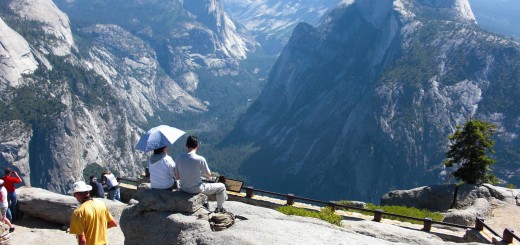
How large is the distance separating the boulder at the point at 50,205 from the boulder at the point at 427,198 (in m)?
21.2

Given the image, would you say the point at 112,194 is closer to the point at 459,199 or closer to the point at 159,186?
the point at 159,186

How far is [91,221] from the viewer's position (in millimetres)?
12016

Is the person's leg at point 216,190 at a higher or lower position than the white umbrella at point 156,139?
lower

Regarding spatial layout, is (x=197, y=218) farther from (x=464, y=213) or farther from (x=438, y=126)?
(x=438, y=126)

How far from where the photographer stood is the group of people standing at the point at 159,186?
1191 centimetres

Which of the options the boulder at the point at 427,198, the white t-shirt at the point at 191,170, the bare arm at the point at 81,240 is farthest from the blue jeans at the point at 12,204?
the boulder at the point at 427,198

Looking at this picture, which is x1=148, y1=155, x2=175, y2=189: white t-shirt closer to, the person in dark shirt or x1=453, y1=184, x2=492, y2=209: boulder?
the person in dark shirt

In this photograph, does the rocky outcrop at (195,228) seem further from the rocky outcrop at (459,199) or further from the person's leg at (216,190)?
the rocky outcrop at (459,199)

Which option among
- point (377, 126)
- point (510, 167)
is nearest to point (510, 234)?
point (510, 167)

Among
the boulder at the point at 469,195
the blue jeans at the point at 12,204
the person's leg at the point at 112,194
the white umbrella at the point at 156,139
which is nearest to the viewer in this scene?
the white umbrella at the point at 156,139

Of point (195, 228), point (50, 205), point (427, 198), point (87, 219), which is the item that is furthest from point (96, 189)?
point (427, 198)

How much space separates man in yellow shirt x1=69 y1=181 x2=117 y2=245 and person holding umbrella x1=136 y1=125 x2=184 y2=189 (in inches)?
88.7

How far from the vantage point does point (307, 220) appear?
53.9 ft

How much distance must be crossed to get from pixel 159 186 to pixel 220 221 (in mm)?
2294
